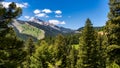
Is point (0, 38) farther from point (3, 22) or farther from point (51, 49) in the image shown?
point (51, 49)

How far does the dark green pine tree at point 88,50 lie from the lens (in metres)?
38.4

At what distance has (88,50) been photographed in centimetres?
3891

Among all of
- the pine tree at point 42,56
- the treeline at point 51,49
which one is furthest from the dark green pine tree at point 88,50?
the pine tree at point 42,56

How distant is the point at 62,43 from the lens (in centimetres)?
5169

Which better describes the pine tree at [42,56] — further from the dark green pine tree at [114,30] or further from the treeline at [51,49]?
the dark green pine tree at [114,30]

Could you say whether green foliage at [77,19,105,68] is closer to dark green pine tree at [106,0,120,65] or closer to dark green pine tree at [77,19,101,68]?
dark green pine tree at [77,19,101,68]

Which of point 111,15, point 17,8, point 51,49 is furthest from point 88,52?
point 17,8

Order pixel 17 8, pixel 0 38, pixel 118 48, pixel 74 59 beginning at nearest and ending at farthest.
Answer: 1. pixel 0 38
2. pixel 17 8
3. pixel 118 48
4. pixel 74 59

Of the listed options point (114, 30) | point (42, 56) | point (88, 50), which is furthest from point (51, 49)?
point (114, 30)

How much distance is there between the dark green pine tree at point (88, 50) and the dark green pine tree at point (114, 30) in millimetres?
12401

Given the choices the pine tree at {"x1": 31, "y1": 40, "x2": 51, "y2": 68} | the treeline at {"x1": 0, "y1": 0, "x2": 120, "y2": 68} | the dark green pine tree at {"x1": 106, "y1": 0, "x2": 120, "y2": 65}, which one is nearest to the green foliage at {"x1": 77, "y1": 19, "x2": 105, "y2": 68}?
the treeline at {"x1": 0, "y1": 0, "x2": 120, "y2": 68}

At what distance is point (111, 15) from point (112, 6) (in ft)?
3.32

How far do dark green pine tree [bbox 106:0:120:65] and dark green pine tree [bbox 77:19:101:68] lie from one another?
12401 mm

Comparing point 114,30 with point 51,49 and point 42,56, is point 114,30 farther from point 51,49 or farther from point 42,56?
point 42,56
